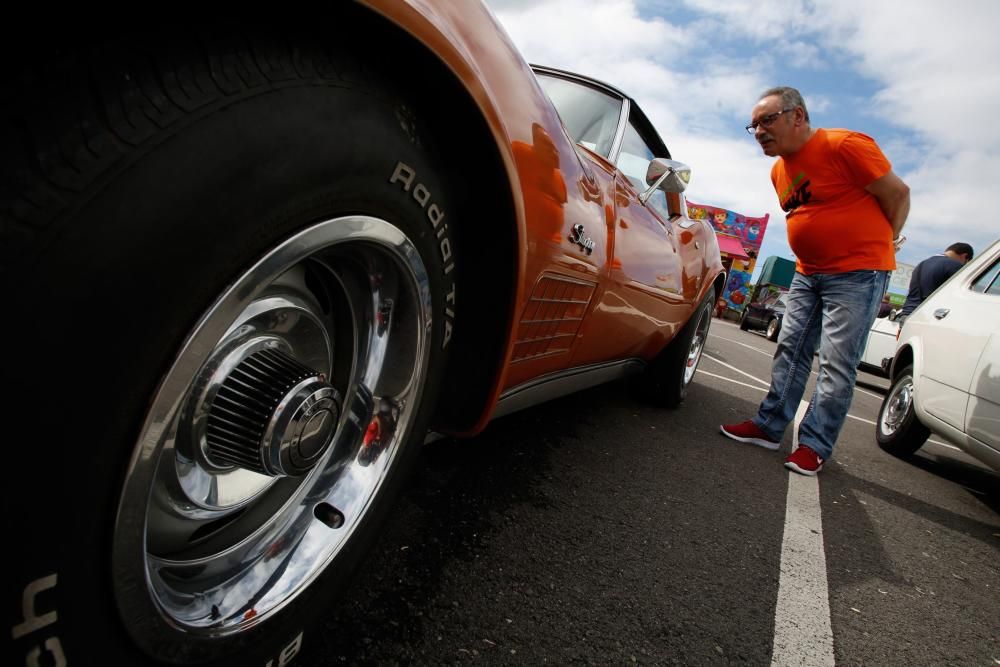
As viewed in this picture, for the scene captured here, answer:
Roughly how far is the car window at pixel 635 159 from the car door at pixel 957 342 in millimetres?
1695

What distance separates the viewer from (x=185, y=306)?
577mm

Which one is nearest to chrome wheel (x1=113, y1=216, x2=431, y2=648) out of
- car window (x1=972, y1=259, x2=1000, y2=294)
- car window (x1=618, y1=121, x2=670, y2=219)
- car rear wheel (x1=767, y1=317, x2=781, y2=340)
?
car window (x1=618, y1=121, x2=670, y2=219)

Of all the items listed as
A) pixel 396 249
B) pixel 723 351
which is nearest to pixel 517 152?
pixel 396 249

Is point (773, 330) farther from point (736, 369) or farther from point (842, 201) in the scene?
point (842, 201)

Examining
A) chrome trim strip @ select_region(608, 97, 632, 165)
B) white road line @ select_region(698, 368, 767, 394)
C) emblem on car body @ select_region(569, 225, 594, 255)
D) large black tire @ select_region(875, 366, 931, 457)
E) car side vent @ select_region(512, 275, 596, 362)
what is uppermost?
chrome trim strip @ select_region(608, 97, 632, 165)

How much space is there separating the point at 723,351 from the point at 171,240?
792cm

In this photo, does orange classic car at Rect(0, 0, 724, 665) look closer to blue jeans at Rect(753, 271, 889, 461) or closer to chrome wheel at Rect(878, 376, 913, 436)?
blue jeans at Rect(753, 271, 889, 461)

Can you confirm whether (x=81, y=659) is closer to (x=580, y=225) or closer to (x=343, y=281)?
(x=343, y=281)

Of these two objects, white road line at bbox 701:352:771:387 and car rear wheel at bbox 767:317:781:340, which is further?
car rear wheel at bbox 767:317:781:340

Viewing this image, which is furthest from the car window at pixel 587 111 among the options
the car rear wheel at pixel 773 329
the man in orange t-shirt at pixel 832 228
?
the car rear wheel at pixel 773 329

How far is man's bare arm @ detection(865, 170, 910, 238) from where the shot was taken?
2.50m

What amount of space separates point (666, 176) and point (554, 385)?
0.93 m

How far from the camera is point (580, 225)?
1.38 metres

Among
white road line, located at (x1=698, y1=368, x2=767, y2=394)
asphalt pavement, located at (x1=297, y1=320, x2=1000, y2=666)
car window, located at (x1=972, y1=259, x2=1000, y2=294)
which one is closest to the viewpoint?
asphalt pavement, located at (x1=297, y1=320, x2=1000, y2=666)
